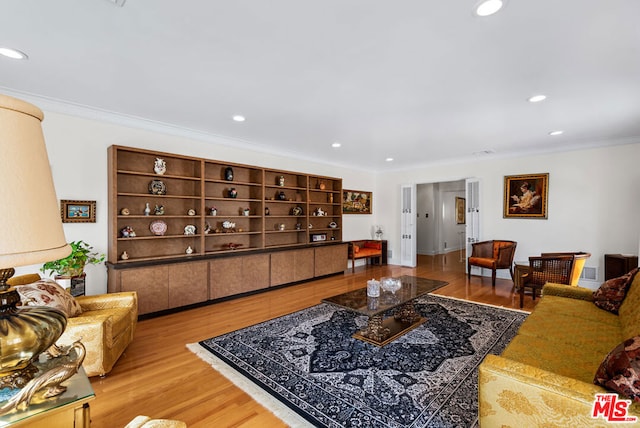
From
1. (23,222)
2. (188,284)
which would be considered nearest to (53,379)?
(23,222)

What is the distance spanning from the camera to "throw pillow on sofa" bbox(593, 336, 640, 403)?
45.1 inches

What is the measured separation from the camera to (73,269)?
10.6 ft

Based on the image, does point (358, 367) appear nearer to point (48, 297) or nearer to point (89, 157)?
point (48, 297)

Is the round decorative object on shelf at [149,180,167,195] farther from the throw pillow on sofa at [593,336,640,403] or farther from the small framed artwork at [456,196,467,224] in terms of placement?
the small framed artwork at [456,196,467,224]

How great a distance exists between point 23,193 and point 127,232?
3.77 metres

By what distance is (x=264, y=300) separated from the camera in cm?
457

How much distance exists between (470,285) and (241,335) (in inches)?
171

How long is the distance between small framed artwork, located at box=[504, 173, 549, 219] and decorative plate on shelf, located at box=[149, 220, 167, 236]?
20.8ft

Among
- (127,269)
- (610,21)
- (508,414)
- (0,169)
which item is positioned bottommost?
(508,414)

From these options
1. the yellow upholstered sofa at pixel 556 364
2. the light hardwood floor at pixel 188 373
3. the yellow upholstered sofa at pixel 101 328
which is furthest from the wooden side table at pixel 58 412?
the yellow upholstered sofa at pixel 556 364

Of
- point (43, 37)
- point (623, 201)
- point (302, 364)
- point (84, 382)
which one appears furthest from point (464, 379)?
point (623, 201)

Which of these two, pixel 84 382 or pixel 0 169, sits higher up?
pixel 0 169

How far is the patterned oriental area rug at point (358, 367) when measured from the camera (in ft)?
6.50

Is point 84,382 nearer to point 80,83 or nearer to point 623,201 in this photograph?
point 80,83
